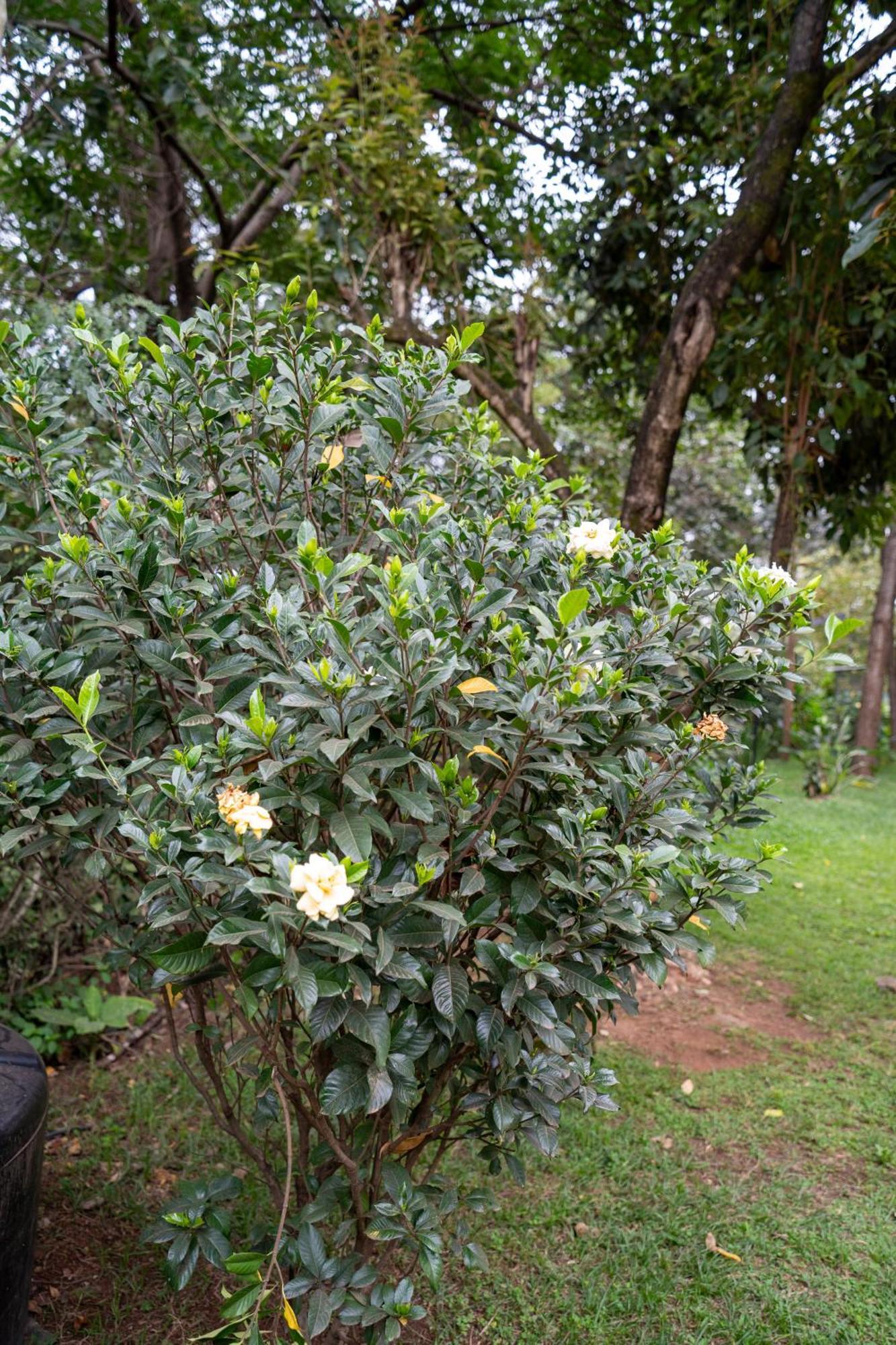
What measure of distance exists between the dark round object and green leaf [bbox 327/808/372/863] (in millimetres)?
892

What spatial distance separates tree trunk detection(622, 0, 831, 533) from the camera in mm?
4457

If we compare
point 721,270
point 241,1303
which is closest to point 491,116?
point 721,270

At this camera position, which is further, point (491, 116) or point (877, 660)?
point (877, 660)

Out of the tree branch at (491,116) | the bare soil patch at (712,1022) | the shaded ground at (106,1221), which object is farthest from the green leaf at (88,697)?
the tree branch at (491,116)

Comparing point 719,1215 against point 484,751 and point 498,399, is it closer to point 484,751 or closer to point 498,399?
point 484,751

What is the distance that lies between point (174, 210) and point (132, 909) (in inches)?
217

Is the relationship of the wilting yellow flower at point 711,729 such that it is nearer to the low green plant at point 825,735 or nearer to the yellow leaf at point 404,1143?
the yellow leaf at point 404,1143

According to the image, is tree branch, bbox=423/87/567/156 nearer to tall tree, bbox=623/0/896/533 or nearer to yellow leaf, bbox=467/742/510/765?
tall tree, bbox=623/0/896/533

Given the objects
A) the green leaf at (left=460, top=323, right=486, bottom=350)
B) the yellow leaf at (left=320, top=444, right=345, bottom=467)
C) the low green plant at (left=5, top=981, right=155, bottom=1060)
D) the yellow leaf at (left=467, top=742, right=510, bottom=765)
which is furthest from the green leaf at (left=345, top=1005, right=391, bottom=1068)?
the low green plant at (left=5, top=981, right=155, bottom=1060)

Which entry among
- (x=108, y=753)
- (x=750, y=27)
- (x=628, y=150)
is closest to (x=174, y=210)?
(x=628, y=150)

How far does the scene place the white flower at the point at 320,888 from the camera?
1.29 metres

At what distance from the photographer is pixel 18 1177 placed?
1797 mm

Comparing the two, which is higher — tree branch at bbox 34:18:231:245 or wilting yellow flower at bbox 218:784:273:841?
tree branch at bbox 34:18:231:245

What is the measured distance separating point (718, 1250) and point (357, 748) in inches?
78.8
